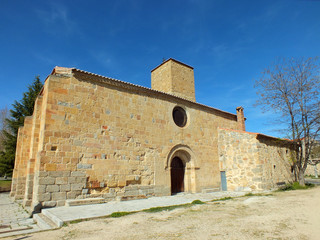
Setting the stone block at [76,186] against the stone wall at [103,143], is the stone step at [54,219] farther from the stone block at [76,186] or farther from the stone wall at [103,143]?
the stone block at [76,186]

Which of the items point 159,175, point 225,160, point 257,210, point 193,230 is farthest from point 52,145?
point 225,160

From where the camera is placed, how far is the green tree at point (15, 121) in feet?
51.5

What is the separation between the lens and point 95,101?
8836 mm

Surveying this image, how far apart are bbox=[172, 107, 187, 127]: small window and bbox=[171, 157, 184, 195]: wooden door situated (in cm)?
197

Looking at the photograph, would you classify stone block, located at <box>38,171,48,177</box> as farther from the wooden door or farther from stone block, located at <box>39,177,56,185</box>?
the wooden door

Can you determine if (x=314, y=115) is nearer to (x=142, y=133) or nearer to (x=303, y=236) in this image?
(x=142, y=133)

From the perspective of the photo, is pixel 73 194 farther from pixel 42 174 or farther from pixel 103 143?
pixel 103 143

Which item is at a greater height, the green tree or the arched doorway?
the green tree

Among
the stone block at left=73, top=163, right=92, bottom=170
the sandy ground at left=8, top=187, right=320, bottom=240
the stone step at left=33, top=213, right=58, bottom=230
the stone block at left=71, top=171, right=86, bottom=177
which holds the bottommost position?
the stone step at left=33, top=213, right=58, bottom=230

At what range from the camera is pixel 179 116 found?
480 inches

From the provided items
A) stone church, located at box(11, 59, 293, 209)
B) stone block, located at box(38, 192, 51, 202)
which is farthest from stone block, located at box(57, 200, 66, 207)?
stone block, located at box(38, 192, 51, 202)

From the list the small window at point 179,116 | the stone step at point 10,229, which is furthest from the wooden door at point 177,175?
the stone step at point 10,229

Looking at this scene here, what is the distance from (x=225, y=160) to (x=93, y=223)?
10.0 meters

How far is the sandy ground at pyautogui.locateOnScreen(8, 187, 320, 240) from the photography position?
391 cm
